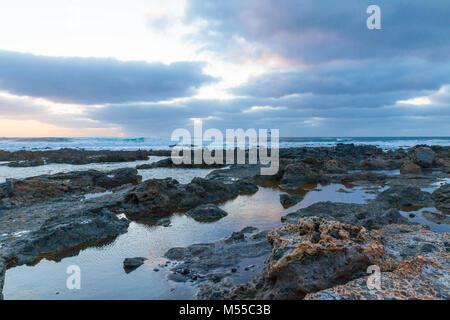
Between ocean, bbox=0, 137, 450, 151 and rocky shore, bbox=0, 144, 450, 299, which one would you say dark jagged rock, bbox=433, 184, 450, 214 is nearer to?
rocky shore, bbox=0, 144, 450, 299

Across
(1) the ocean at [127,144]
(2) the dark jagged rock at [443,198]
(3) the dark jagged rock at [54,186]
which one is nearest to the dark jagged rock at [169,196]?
(3) the dark jagged rock at [54,186]

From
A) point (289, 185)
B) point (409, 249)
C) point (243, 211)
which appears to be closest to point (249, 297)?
point (409, 249)

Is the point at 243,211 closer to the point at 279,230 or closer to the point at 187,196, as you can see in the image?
the point at 187,196

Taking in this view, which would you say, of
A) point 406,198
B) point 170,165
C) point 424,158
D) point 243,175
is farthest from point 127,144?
point 406,198

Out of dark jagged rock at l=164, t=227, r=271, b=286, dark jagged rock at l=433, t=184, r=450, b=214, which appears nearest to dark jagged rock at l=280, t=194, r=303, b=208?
dark jagged rock at l=164, t=227, r=271, b=286

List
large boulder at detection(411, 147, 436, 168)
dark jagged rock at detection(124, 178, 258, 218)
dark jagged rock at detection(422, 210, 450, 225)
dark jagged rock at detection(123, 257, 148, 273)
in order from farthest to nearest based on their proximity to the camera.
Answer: large boulder at detection(411, 147, 436, 168)
dark jagged rock at detection(124, 178, 258, 218)
dark jagged rock at detection(422, 210, 450, 225)
dark jagged rock at detection(123, 257, 148, 273)

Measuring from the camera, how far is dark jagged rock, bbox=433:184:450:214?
35.6 ft

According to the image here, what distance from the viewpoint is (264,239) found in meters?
7.34

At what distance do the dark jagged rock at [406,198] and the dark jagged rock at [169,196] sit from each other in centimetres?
692

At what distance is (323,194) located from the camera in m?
14.7

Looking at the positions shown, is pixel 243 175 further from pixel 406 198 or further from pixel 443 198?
pixel 443 198

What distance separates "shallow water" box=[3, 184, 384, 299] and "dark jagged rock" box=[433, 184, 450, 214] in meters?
5.95
